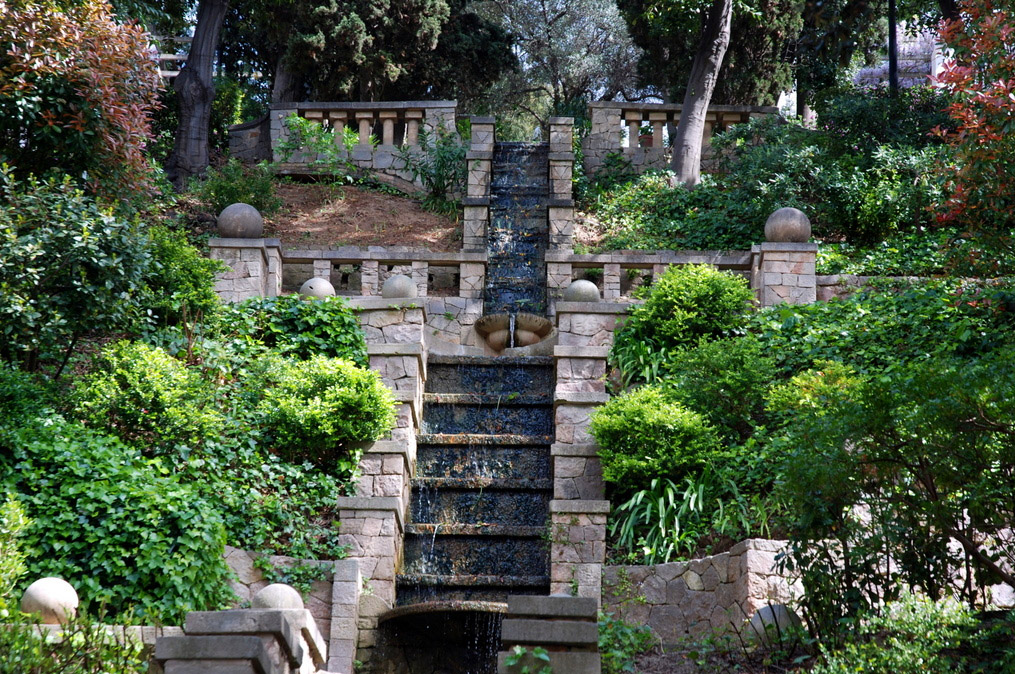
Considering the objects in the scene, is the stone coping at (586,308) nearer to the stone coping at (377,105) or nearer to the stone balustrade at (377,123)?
the stone balustrade at (377,123)

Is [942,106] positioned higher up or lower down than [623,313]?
higher up

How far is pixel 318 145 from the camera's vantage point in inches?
768

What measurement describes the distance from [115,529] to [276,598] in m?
1.67

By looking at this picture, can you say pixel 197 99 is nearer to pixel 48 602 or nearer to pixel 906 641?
pixel 48 602

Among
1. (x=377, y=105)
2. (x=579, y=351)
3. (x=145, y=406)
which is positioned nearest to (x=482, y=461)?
(x=579, y=351)

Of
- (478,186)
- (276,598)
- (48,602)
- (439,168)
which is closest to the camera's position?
(48,602)

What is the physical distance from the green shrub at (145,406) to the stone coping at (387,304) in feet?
8.63

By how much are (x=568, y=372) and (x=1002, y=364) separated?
5486 mm

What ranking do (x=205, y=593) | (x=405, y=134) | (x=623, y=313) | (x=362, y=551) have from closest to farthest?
1. (x=205, y=593)
2. (x=362, y=551)
3. (x=623, y=313)
4. (x=405, y=134)

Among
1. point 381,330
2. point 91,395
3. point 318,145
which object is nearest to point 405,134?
point 318,145

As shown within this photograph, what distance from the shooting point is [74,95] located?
12.5m

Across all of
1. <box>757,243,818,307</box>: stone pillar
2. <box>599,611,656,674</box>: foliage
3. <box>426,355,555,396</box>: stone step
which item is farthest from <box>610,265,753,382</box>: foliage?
<box>599,611,656,674</box>: foliage

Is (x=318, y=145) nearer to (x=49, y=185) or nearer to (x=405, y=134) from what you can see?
(x=405, y=134)

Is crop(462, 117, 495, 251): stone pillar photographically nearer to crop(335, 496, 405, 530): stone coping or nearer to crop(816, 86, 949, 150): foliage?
crop(816, 86, 949, 150): foliage
